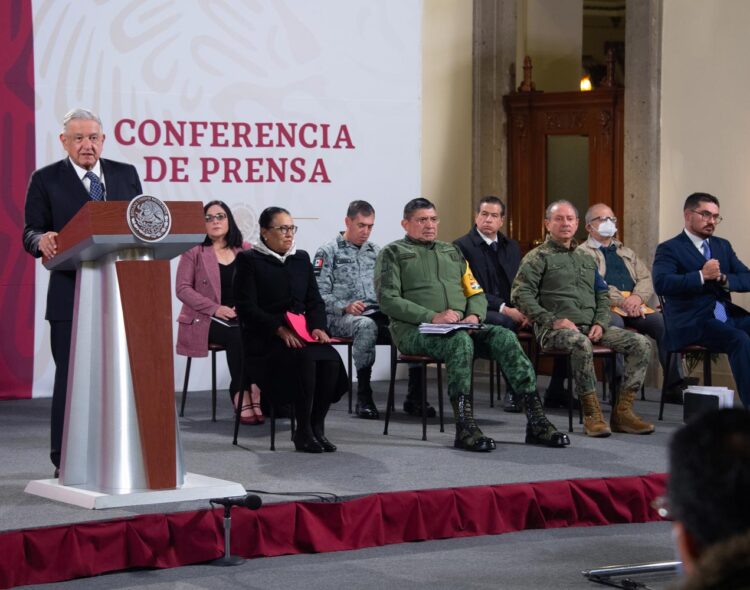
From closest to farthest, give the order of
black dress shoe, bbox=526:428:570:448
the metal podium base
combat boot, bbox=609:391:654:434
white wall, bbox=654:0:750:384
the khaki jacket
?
the metal podium base → black dress shoe, bbox=526:428:570:448 → combat boot, bbox=609:391:654:434 → the khaki jacket → white wall, bbox=654:0:750:384

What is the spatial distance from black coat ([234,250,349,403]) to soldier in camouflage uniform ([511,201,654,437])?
1147 millimetres

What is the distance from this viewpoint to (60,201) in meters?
4.30

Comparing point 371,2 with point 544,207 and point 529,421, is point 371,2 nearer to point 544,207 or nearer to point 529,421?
point 544,207

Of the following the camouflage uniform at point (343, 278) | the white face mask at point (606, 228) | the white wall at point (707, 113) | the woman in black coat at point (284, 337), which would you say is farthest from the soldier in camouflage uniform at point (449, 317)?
the white wall at point (707, 113)

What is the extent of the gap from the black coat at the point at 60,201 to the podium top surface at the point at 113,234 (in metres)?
0.27

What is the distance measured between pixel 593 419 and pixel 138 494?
265 cm

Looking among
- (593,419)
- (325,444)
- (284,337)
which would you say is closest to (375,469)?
(325,444)

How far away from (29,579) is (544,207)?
5.95 metres

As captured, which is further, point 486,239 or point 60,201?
point 486,239

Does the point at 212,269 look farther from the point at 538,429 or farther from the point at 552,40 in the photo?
the point at 552,40

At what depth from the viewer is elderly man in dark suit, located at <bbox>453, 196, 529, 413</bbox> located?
688 cm

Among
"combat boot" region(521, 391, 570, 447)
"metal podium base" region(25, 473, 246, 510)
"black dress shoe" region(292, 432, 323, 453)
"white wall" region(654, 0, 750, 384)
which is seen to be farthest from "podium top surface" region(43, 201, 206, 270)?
"white wall" region(654, 0, 750, 384)

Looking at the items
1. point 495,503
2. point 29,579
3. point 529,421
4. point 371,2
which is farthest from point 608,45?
point 29,579

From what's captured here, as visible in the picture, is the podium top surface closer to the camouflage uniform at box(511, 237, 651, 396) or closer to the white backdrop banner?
the camouflage uniform at box(511, 237, 651, 396)
